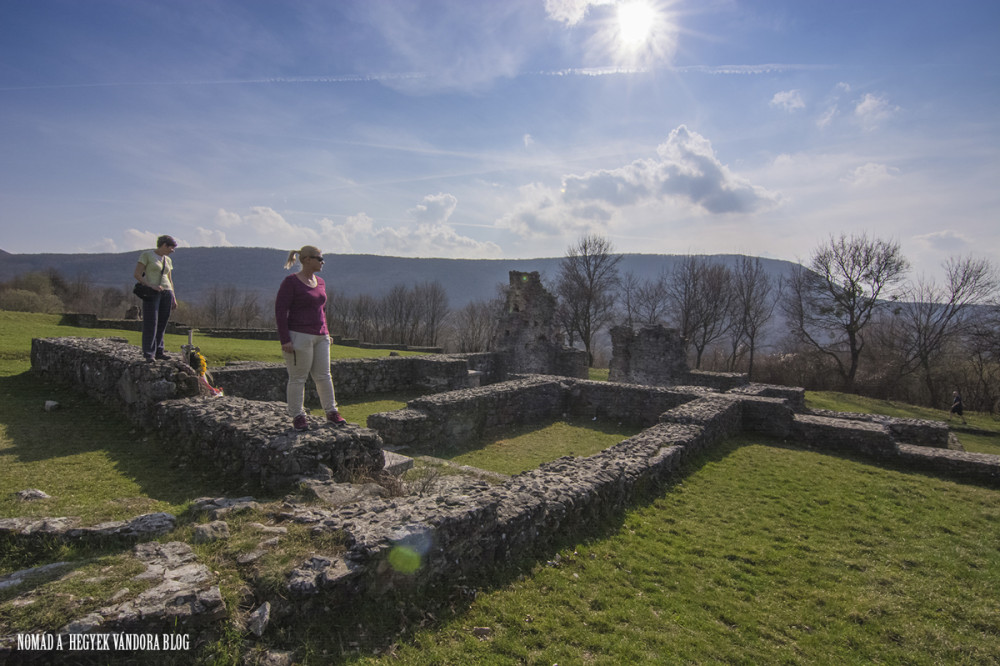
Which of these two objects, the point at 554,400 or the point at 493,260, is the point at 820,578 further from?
the point at 493,260

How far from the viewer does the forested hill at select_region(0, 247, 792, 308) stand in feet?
391

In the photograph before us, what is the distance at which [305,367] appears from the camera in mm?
5883

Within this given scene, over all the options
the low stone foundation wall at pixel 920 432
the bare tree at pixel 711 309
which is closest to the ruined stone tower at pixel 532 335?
the low stone foundation wall at pixel 920 432

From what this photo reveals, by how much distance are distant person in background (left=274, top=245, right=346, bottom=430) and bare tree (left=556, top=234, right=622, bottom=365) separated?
3541 centimetres

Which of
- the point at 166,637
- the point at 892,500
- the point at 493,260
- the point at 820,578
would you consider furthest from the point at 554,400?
the point at 493,260

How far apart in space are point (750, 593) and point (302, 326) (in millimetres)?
5576

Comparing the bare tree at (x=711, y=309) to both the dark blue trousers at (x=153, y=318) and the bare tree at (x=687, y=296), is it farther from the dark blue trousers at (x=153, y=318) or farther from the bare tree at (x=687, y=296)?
the dark blue trousers at (x=153, y=318)

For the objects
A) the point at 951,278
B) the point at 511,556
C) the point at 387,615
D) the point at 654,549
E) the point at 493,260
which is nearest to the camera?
the point at 387,615

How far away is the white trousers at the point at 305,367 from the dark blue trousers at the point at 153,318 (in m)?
3.62

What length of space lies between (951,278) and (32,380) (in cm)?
4716

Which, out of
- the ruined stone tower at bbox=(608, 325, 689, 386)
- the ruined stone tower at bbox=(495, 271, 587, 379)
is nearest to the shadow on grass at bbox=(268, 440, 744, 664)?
the ruined stone tower at bbox=(608, 325, 689, 386)

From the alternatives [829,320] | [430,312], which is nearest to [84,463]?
[829,320]

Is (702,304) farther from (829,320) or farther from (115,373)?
(115,373)

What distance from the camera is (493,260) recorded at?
157 meters
